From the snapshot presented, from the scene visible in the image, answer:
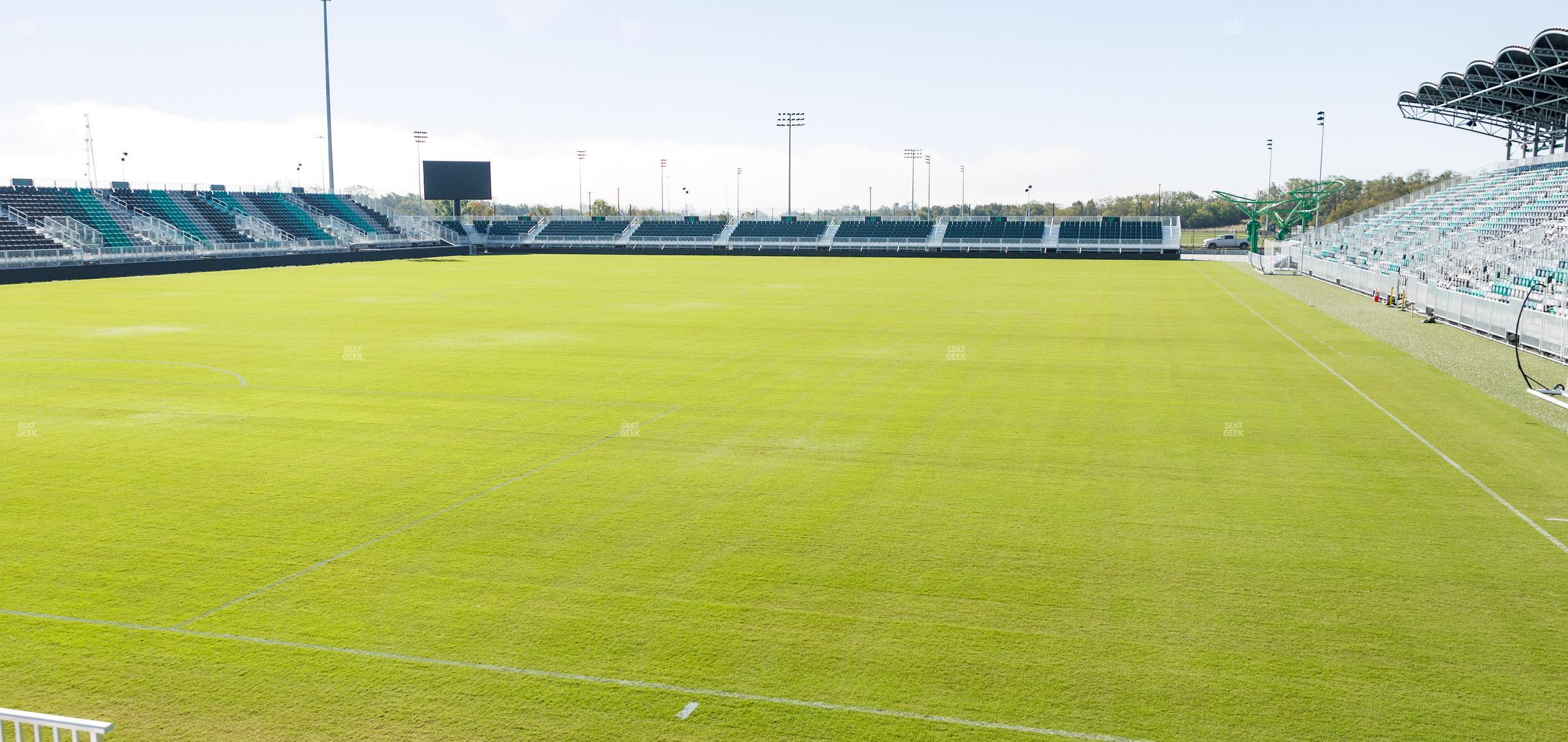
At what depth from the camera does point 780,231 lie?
9656 centimetres

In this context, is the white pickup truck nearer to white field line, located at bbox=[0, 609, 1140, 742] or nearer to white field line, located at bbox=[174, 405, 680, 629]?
white field line, located at bbox=[174, 405, 680, 629]

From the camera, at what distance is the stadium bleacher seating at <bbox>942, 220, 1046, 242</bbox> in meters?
87.1

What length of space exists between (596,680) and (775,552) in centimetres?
269

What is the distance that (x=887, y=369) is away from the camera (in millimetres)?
19641

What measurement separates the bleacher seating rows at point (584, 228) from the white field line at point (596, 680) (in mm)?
89271

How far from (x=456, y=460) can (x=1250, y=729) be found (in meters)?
9.17

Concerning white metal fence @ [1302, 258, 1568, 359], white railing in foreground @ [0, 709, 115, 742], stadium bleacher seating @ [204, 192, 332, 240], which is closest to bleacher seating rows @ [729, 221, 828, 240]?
stadium bleacher seating @ [204, 192, 332, 240]

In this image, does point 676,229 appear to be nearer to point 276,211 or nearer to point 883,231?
point 883,231

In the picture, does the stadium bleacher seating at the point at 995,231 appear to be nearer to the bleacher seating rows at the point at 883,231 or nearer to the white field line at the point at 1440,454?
the bleacher seating rows at the point at 883,231

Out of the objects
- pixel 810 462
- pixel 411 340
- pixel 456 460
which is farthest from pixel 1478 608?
pixel 411 340

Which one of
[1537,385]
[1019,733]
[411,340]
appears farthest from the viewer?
[411,340]

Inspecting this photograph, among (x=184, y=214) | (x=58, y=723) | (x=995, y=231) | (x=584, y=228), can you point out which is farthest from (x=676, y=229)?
(x=58, y=723)

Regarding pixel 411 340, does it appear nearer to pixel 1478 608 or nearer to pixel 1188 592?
pixel 1188 592

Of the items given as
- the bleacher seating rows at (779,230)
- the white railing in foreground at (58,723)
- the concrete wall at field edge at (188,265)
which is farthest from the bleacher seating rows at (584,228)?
the white railing in foreground at (58,723)
